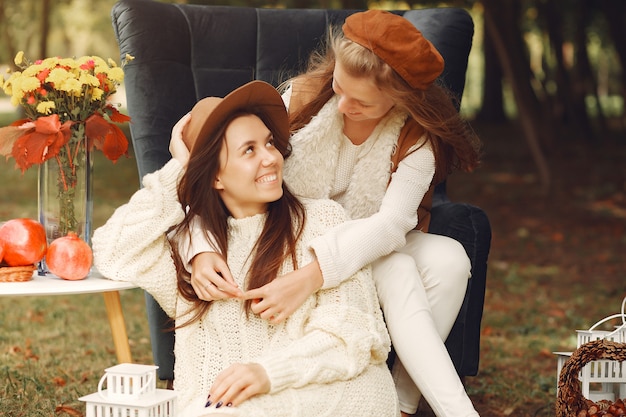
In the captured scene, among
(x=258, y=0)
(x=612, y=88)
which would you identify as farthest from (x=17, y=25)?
(x=612, y=88)

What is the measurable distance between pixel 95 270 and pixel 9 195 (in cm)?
739

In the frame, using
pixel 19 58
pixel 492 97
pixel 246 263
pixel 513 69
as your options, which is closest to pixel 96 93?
pixel 19 58

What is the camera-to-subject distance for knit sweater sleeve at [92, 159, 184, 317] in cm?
288

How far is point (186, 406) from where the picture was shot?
2.71 metres

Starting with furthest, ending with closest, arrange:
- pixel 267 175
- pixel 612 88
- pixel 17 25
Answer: pixel 612 88 < pixel 17 25 < pixel 267 175

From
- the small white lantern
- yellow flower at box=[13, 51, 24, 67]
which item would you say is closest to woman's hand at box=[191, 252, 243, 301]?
the small white lantern

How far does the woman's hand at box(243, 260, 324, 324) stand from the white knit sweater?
57 mm

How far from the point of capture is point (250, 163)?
9.32 ft

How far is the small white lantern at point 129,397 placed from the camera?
7.48ft

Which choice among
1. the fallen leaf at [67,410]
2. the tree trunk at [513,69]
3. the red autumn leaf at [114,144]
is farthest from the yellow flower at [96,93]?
the tree trunk at [513,69]

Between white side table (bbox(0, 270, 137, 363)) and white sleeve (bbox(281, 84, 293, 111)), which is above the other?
white sleeve (bbox(281, 84, 293, 111))

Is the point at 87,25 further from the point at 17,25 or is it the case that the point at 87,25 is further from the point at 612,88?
the point at 612,88

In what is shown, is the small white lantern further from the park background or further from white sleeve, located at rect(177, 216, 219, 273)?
the park background

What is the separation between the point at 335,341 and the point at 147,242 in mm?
654
